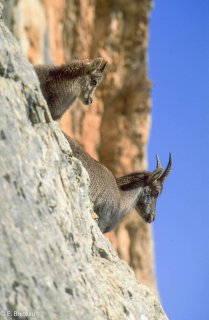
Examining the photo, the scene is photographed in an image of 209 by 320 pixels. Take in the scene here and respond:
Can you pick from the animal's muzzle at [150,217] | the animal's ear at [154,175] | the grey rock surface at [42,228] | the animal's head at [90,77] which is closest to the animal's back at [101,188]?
the animal's ear at [154,175]

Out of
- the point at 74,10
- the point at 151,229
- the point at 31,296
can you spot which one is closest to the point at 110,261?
the point at 31,296

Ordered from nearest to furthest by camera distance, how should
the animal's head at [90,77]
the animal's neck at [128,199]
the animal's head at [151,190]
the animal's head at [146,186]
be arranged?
→ 1. the animal's head at [90,77]
2. the animal's neck at [128,199]
3. the animal's head at [146,186]
4. the animal's head at [151,190]

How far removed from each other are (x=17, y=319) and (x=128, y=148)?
2178 centimetres

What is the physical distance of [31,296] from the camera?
4.30m

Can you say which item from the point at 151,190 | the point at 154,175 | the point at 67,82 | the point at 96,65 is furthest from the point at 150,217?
the point at 67,82

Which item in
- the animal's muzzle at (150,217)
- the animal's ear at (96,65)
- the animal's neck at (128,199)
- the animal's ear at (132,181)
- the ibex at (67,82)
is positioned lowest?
the animal's muzzle at (150,217)

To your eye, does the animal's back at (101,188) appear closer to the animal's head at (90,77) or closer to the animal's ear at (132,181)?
the animal's ear at (132,181)

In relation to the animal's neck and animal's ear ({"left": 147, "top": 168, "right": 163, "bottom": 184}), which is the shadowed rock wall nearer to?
animal's ear ({"left": 147, "top": 168, "right": 163, "bottom": 184})

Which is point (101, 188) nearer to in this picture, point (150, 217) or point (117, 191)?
point (117, 191)

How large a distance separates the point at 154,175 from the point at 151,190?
1.36 ft

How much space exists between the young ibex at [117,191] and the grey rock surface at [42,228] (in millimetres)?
3113

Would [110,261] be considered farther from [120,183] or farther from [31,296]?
[120,183]

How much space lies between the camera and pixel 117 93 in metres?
25.8

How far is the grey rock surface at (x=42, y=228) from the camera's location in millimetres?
4301
